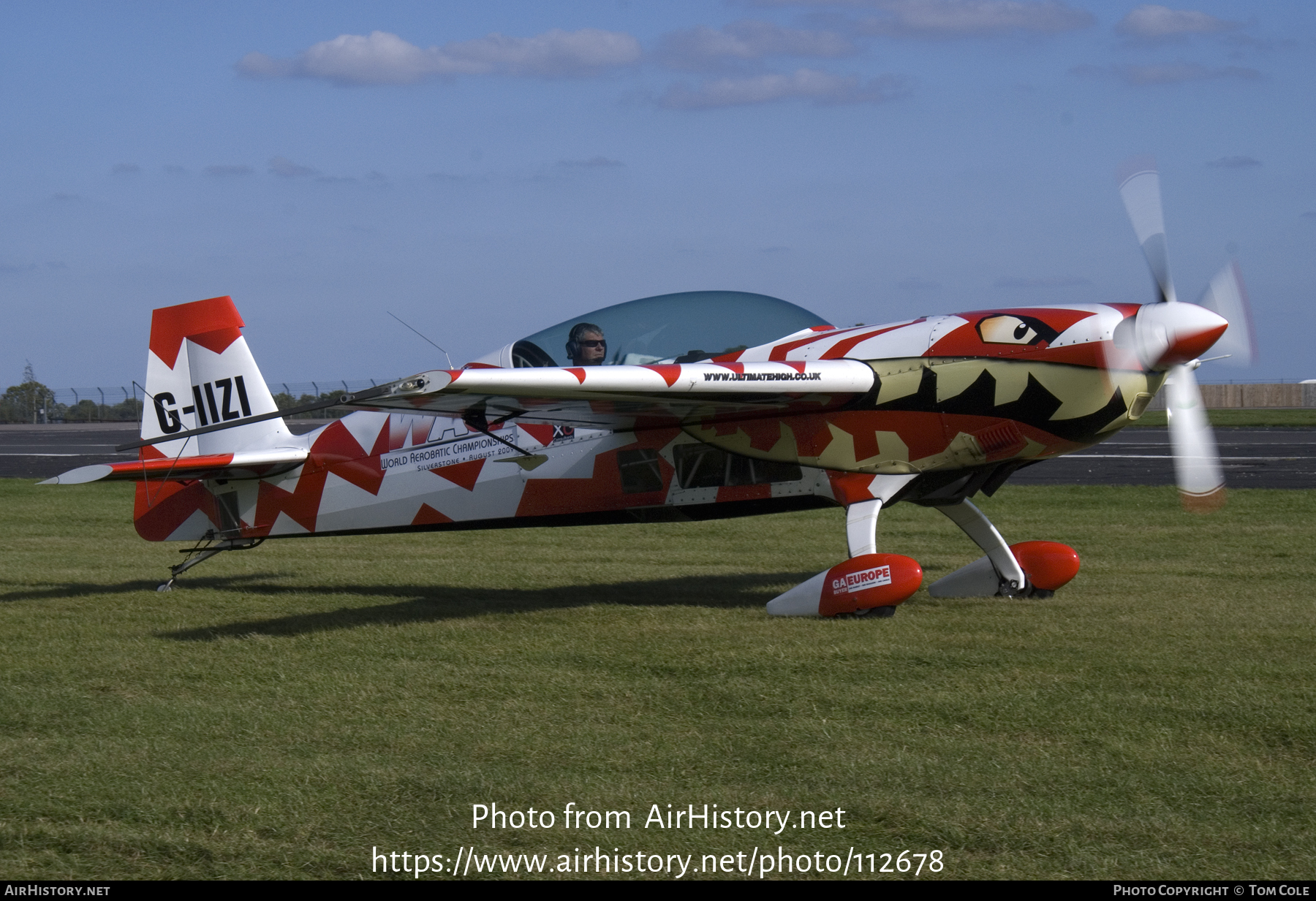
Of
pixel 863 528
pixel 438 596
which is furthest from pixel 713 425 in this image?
pixel 438 596

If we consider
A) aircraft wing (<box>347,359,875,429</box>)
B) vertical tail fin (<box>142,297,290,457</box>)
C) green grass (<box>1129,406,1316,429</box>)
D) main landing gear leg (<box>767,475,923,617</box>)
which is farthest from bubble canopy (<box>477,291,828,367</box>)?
green grass (<box>1129,406,1316,429</box>)

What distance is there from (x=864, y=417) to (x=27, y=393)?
7612 centimetres

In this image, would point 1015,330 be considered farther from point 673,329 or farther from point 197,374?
point 197,374

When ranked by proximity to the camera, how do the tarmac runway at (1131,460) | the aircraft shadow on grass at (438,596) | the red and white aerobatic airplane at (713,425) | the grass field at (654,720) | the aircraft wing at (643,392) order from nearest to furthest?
1. the grass field at (654,720)
2. the aircraft wing at (643,392)
3. the red and white aerobatic airplane at (713,425)
4. the aircraft shadow on grass at (438,596)
5. the tarmac runway at (1131,460)

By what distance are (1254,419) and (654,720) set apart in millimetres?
45769

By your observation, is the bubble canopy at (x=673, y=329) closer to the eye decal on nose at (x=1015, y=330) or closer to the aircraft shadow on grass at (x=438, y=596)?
the eye decal on nose at (x=1015, y=330)

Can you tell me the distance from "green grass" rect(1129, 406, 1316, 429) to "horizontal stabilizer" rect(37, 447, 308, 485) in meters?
31.9

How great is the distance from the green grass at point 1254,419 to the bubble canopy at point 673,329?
31.1 m

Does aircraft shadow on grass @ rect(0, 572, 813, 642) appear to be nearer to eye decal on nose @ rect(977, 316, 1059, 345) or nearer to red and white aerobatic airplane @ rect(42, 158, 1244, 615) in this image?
red and white aerobatic airplane @ rect(42, 158, 1244, 615)

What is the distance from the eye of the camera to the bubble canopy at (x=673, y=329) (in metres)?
9.19

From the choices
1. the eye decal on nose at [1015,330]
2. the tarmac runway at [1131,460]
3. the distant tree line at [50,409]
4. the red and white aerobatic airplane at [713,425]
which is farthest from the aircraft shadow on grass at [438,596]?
the distant tree line at [50,409]

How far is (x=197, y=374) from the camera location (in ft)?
36.9

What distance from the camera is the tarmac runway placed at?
21.1 meters

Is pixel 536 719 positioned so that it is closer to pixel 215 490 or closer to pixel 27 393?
pixel 215 490
